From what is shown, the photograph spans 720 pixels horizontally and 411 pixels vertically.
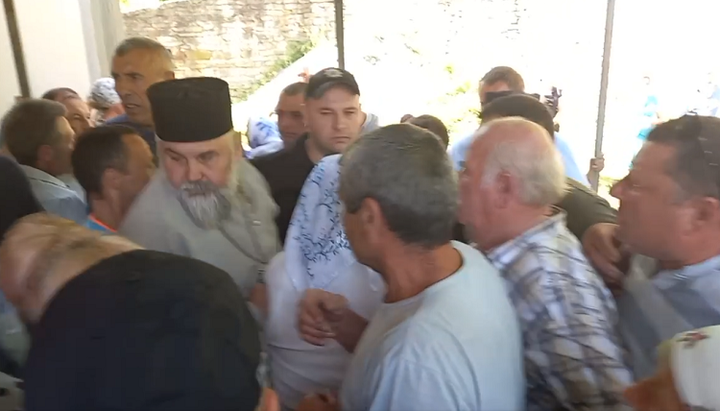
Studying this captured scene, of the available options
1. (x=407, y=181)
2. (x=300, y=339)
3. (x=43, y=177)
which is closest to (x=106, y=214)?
(x=43, y=177)

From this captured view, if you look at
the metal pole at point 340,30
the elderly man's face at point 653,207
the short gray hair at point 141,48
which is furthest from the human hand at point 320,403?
the metal pole at point 340,30

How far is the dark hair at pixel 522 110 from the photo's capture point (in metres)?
2.39

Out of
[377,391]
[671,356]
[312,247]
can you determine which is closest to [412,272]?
[377,391]

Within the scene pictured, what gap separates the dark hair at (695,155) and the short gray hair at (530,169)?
0.26 m

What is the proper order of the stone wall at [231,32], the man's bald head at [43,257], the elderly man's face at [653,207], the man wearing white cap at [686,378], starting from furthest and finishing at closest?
the stone wall at [231,32], the elderly man's face at [653,207], the man's bald head at [43,257], the man wearing white cap at [686,378]

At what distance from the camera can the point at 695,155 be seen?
1299 millimetres

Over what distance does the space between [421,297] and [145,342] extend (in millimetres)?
584

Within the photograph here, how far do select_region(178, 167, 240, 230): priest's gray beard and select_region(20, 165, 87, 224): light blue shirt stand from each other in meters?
0.50

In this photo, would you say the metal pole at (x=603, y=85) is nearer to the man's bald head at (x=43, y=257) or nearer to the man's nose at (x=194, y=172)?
the man's nose at (x=194, y=172)

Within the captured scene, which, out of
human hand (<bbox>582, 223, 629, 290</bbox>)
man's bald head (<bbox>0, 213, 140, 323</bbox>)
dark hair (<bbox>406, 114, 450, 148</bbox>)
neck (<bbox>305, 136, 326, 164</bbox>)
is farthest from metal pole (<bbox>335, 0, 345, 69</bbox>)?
man's bald head (<bbox>0, 213, 140, 323</bbox>)

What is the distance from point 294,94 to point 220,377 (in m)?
2.69

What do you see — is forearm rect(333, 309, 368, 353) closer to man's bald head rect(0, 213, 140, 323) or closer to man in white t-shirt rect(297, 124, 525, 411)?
man in white t-shirt rect(297, 124, 525, 411)

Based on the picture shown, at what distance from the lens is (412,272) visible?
1243 mm

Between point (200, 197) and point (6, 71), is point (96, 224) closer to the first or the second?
point (200, 197)
